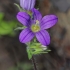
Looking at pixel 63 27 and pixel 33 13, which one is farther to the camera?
pixel 63 27

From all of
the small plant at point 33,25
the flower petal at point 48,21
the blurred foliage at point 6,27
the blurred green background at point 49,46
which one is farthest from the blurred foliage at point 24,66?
the flower petal at point 48,21

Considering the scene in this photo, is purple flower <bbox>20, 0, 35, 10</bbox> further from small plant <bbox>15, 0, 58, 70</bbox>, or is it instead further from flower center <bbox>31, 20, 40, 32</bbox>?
flower center <bbox>31, 20, 40, 32</bbox>

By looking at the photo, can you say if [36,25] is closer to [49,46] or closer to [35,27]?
[35,27]

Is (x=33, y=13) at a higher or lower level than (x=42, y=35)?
higher

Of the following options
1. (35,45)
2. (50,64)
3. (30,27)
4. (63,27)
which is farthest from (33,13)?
(63,27)

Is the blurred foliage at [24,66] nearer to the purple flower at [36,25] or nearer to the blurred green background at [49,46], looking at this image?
the blurred green background at [49,46]

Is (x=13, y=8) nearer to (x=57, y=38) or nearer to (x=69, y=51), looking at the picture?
(x=57, y=38)
